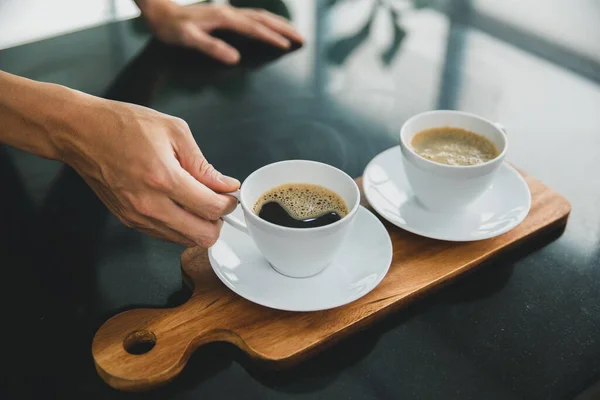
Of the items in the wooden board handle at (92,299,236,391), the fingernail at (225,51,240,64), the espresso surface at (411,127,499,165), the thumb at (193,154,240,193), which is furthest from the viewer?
the fingernail at (225,51,240,64)

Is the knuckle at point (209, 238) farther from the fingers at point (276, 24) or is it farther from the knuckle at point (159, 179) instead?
the fingers at point (276, 24)

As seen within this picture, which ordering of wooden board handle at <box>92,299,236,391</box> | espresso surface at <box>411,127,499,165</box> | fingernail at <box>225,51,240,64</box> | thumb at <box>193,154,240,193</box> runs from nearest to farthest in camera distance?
wooden board handle at <box>92,299,236,391</box>
thumb at <box>193,154,240,193</box>
espresso surface at <box>411,127,499,165</box>
fingernail at <box>225,51,240,64</box>

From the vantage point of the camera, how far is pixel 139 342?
2.80ft

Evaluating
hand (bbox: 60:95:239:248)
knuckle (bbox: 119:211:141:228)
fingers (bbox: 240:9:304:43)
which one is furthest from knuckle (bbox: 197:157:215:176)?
fingers (bbox: 240:9:304:43)

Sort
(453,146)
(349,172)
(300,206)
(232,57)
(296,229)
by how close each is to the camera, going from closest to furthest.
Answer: (296,229) → (300,206) → (453,146) → (349,172) → (232,57)

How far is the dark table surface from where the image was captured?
0.83 metres

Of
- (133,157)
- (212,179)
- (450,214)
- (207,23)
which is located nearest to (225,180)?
(212,179)

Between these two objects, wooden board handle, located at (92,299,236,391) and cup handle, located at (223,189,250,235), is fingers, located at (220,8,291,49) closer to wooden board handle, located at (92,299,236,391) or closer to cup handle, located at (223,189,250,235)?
cup handle, located at (223,189,250,235)

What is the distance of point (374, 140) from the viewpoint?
4.08ft

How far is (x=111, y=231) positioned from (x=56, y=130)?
0.17 meters

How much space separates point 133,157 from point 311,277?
0.28 metres

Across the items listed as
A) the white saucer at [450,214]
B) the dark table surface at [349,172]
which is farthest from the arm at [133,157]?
the white saucer at [450,214]

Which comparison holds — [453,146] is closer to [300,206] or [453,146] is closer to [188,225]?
[300,206]

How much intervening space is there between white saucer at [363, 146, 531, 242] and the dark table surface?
6 cm
